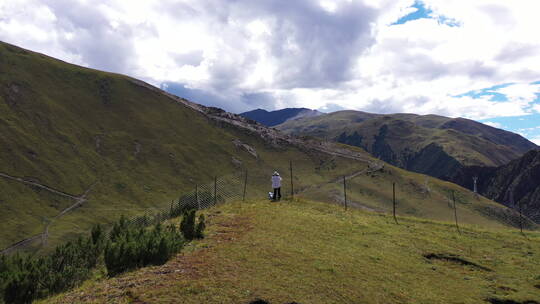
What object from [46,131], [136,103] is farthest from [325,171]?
[46,131]

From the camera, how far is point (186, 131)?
189 metres

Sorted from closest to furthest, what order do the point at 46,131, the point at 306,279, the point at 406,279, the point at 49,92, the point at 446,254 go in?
1. the point at 306,279
2. the point at 406,279
3. the point at 446,254
4. the point at 46,131
5. the point at 49,92

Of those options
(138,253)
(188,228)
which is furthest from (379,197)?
(138,253)

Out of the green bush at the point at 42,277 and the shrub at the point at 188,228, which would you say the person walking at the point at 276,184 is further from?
the green bush at the point at 42,277

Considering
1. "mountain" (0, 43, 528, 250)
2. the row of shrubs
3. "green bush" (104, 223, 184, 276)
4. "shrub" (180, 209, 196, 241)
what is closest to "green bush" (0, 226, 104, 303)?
the row of shrubs

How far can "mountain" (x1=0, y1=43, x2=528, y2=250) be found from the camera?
379 ft

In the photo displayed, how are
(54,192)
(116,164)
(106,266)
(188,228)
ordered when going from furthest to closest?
(116,164) < (54,192) < (188,228) < (106,266)

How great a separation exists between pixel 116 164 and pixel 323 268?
14773 cm

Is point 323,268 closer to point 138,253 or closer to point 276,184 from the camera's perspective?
point 138,253

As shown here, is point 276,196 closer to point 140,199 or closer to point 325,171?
point 140,199

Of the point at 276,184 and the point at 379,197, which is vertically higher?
the point at 276,184

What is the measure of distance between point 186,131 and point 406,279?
589ft

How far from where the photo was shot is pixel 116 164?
149625 mm

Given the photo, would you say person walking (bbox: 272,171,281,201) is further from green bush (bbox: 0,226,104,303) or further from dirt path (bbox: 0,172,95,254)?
dirt path (bbox: 0,172,95,254)
